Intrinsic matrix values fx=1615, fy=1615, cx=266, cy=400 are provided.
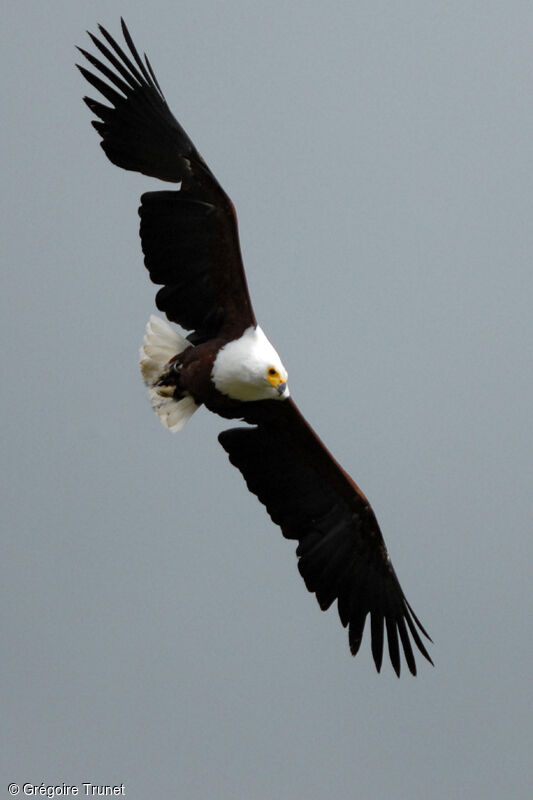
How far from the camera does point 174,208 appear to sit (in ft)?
32.1

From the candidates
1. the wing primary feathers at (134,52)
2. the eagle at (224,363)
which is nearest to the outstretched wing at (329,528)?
the eagle at (224,363)

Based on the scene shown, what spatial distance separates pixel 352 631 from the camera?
11219 mm

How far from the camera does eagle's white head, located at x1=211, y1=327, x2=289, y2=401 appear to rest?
991 cm

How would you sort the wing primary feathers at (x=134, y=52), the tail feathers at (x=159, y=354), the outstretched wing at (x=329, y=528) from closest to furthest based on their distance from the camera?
the wing primary feathers at (x=134, y=52), the tail feathers at (x=159, y=354), the outstretched wing at (x=329, y=528)

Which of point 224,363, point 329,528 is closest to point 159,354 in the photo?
point 224,363

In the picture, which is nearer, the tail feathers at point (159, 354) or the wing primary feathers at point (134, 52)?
the wing primary feathers at point (134, 52)

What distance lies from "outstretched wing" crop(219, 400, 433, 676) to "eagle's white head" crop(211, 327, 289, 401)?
0.78 m

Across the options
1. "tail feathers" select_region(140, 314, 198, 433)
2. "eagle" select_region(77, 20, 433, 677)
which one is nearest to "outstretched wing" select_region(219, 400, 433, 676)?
"eagle" select_region(77, 20, 433, 677)

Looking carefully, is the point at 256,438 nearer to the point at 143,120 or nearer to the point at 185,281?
the point at 185,281

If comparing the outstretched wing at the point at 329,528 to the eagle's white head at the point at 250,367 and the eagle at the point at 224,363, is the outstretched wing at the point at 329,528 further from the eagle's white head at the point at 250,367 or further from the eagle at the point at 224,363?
the eagle's white head at the point at 250,367

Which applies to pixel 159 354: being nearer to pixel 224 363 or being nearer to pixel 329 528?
pixel 224 363

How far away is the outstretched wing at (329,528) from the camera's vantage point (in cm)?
1090

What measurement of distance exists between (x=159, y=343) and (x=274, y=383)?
0.84m

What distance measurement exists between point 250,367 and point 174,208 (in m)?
1.07
